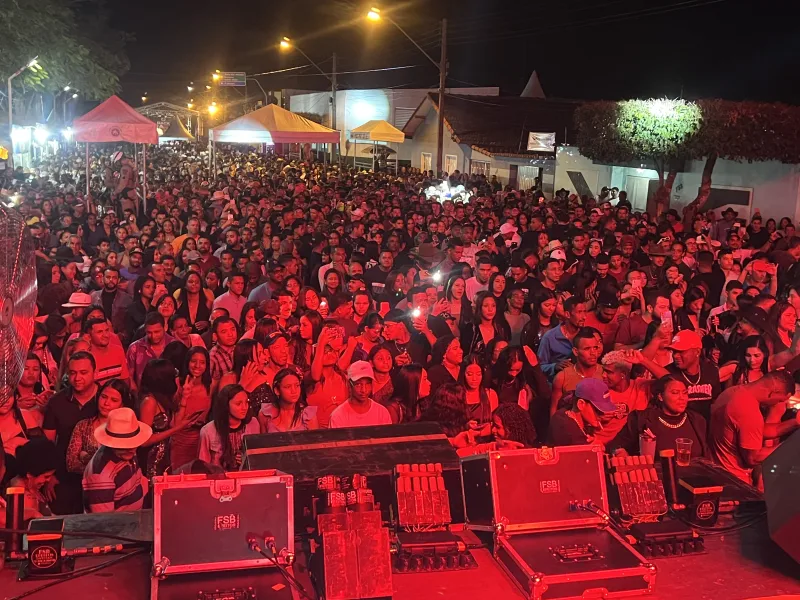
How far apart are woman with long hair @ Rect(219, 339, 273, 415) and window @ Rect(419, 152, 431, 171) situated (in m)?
33.6

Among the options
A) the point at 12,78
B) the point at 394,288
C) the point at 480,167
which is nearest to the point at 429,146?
the point at 480,167

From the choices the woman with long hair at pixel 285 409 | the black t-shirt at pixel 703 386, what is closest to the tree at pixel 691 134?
the black t-shirt at pixel 703 386

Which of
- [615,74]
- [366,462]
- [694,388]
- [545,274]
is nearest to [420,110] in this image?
[615,74]

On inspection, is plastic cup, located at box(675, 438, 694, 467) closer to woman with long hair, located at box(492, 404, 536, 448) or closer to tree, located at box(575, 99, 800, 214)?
woman with long hair, located at box(492, 404, 536, 448)

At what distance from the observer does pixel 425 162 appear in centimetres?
3988

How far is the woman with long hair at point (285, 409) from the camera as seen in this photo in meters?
5.39

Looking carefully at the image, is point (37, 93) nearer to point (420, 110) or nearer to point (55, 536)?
point (420, 110)

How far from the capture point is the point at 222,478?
311cm

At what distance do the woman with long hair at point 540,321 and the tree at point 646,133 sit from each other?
14068mm

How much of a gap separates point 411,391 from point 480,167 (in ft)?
98.5

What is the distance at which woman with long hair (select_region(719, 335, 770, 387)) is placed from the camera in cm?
637

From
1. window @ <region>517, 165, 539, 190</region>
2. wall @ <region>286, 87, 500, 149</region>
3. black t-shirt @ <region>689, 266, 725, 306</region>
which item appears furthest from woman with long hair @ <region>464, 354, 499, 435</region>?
wall @ <region>286, 87, 500, 149</region>

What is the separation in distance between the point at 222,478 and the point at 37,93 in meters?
35.2

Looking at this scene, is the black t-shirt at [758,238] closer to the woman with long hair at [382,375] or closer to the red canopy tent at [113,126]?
the woman with long hair at [382,375]
